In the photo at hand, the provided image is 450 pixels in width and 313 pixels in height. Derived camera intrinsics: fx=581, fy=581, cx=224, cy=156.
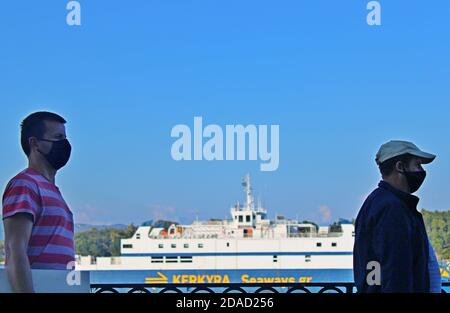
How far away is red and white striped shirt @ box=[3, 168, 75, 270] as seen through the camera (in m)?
2.57

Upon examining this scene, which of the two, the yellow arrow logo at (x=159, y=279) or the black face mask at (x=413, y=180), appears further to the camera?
the yellow arrow logo at (x=159, y=279)

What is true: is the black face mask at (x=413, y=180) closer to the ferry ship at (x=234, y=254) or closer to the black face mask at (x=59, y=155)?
the ferry ship at (x=234, y=254)

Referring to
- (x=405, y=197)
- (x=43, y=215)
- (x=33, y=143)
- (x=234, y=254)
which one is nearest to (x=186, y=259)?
(x=234, y=254)

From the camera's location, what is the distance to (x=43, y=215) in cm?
258

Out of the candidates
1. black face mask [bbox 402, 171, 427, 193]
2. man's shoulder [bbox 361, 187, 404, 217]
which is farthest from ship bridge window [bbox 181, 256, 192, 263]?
black face mask [bbox 402, 171, 427, 193]

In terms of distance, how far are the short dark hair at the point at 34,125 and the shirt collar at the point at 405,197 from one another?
4.93ft

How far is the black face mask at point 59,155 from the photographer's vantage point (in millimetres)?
2674

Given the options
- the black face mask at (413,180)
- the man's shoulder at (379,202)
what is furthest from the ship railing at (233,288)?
the black face mask at (413,180)

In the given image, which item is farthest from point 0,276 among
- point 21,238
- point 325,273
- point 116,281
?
point 325,273

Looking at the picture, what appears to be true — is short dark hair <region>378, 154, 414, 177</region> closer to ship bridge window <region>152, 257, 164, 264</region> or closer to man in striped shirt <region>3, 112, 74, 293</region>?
ship bridge window <region>152, 257, 164, 264</region>

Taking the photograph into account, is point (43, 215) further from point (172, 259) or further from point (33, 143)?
point (172, 259)

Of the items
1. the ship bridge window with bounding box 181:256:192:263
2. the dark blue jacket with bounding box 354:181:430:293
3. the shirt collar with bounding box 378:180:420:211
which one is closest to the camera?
the dark blue jacket with bounding box 354:181:430:293

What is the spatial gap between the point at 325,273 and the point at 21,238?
1411 millimetres
